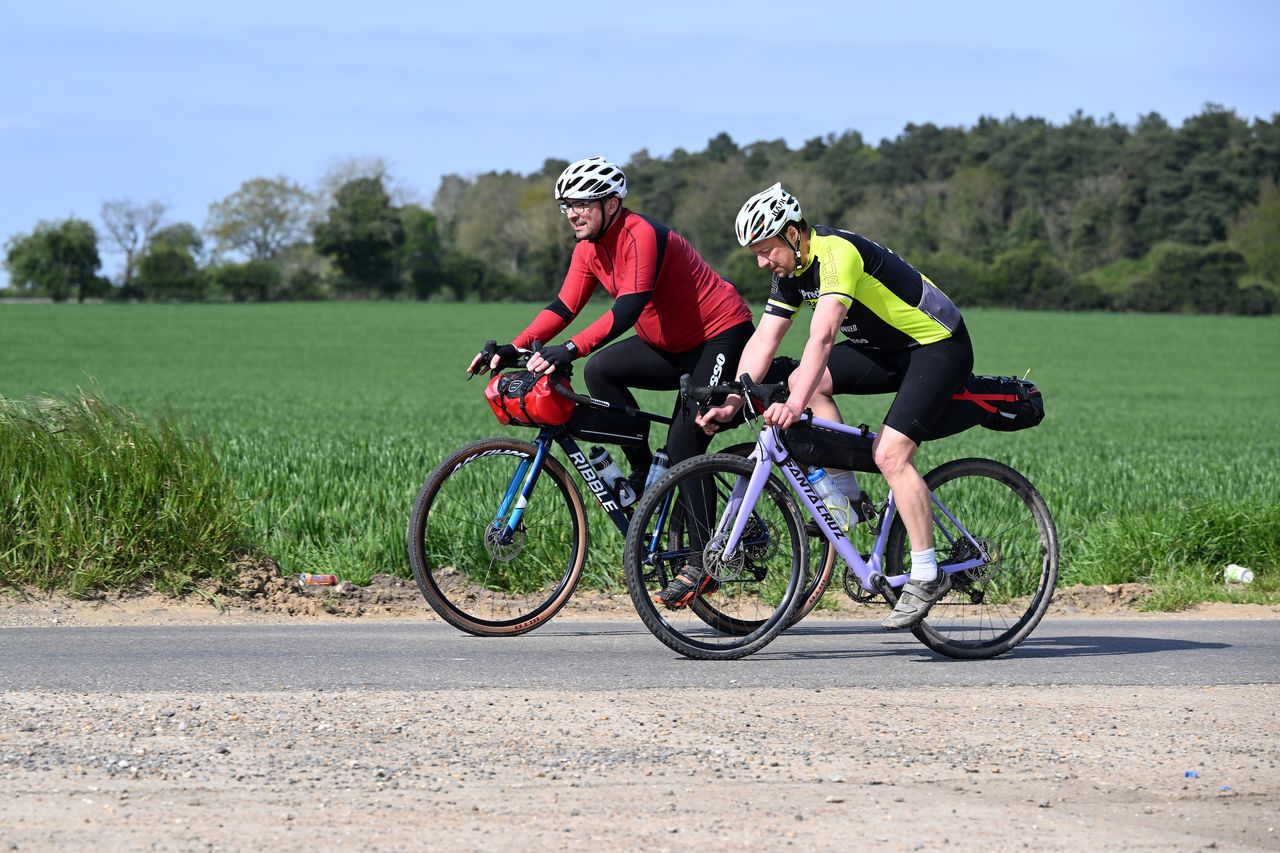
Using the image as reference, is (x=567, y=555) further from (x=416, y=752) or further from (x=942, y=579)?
(x=416, y=752)

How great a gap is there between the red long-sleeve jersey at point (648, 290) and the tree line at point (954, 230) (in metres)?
81.9

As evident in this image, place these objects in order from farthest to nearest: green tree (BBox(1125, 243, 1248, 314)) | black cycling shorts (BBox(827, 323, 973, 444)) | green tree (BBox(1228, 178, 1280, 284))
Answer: green tree (BBox(1228, 178, 1280, 284))
green tree (BBox(1125, 243, 1248, 314))
black cycling shorts (BBox(827, 323, 973, 444))

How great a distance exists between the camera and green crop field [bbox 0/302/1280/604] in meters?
10.4

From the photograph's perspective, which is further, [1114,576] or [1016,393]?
[1114,576]

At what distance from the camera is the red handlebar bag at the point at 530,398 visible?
24.1 feet

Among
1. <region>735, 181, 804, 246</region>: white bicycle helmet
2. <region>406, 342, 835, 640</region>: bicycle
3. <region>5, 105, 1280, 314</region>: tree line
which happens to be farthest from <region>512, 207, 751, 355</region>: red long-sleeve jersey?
<region>5, 105, 1280, 314</region>: tree line

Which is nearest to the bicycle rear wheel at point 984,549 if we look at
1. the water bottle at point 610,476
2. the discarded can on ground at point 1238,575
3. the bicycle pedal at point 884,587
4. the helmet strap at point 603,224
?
the bicycle pedal at point 884,587

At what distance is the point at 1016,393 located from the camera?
7266 millimetres

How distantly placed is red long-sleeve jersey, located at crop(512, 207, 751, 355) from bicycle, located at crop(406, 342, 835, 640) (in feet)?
1.19

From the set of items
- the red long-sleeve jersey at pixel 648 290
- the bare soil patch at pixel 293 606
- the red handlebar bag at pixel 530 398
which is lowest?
the bare soil patch at pixel 293 606

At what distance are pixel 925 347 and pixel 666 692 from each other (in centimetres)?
197

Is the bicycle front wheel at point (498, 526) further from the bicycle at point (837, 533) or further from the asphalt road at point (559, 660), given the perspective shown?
the bicycle at point (837, 533)

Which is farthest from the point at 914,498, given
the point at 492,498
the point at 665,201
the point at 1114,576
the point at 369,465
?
the point at 665,201

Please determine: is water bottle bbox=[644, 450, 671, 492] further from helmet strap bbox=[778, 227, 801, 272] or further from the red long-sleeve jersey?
helmet strap bbox=[778, 227, 801, 272]
